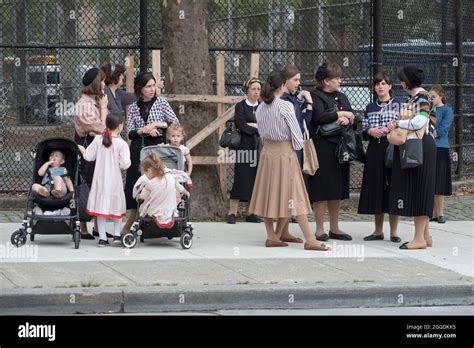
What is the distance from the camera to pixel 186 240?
12.0m

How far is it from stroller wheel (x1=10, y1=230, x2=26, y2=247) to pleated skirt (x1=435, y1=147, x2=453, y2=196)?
550 cm

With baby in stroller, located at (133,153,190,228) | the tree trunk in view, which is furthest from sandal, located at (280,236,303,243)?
the tree trunk

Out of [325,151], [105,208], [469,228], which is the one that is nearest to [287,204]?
[325,151]

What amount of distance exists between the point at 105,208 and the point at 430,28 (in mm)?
8138

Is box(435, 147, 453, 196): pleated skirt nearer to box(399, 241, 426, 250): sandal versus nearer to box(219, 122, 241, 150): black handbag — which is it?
box(399, 241, 426, 250): sandal

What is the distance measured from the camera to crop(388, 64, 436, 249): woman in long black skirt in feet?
39.7

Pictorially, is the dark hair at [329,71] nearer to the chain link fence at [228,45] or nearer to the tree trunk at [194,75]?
the tree trunk at [194,75]

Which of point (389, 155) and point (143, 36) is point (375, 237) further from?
point (143, 36)

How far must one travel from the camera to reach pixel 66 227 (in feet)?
39.1

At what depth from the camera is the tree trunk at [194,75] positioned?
14.4m

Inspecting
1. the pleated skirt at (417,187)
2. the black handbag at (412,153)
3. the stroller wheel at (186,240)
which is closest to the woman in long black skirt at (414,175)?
the pleated skirt at (417,187)

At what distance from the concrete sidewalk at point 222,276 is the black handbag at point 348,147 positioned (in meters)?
0.99

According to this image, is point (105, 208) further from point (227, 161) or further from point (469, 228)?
point (469, 228)
